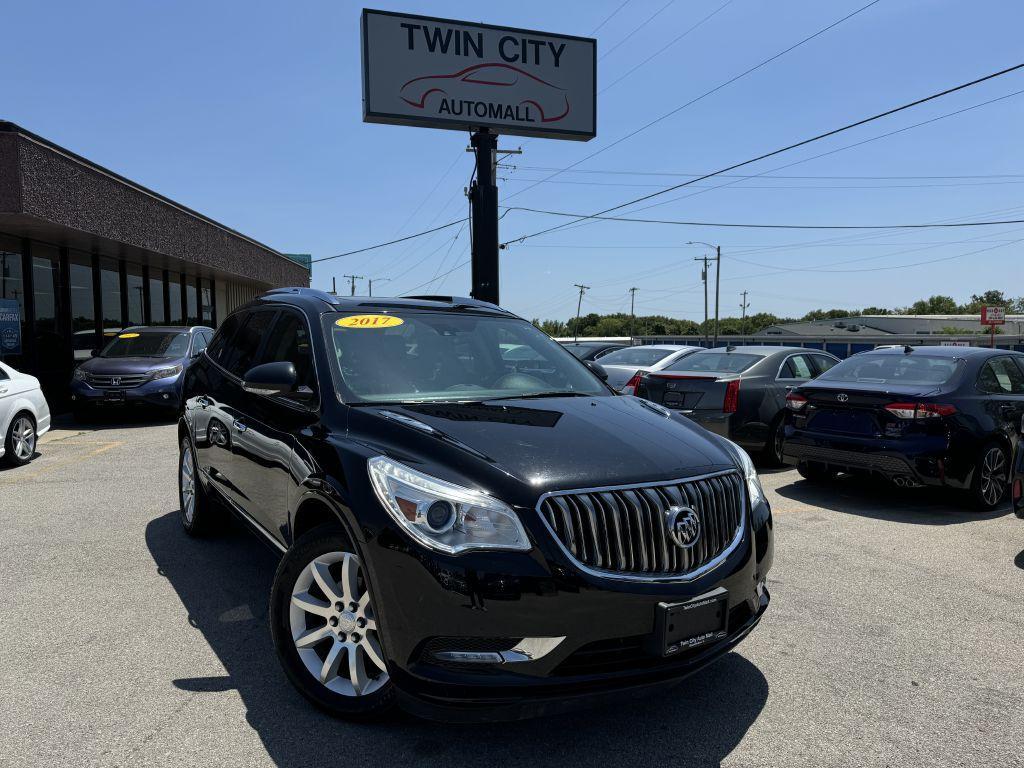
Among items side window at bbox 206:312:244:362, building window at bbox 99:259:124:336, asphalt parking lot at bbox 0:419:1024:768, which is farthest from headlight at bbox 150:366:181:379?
side window at bbox 206:312:244:362

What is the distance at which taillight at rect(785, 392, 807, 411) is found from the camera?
730cm

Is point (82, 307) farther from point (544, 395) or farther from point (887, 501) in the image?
point (887, 501)

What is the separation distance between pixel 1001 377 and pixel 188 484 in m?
7.43

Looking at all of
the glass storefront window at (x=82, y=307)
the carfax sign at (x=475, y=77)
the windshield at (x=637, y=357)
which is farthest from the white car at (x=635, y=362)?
the glass storefront window at (x=82, y=307)

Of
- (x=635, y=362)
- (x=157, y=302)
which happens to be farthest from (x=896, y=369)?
(x=157, y=302)

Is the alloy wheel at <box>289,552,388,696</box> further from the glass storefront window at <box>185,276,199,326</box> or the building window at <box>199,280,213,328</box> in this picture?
the building window at <box>199,280,213,328</box>

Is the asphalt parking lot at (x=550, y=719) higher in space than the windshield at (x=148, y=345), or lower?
lower

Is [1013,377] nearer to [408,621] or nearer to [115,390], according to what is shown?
[408,621]

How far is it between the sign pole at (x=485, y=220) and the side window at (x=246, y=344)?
50.8ft

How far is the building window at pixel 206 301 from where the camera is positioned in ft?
84.6

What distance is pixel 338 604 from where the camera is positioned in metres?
2.92

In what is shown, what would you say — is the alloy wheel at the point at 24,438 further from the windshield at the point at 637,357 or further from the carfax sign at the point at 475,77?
the carfax sign at the point at 475,77

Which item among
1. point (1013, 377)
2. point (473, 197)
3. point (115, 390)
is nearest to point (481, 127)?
point (473, 197)

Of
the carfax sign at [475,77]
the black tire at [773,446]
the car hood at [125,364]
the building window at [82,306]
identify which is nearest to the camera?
the black tire at [773,446]
